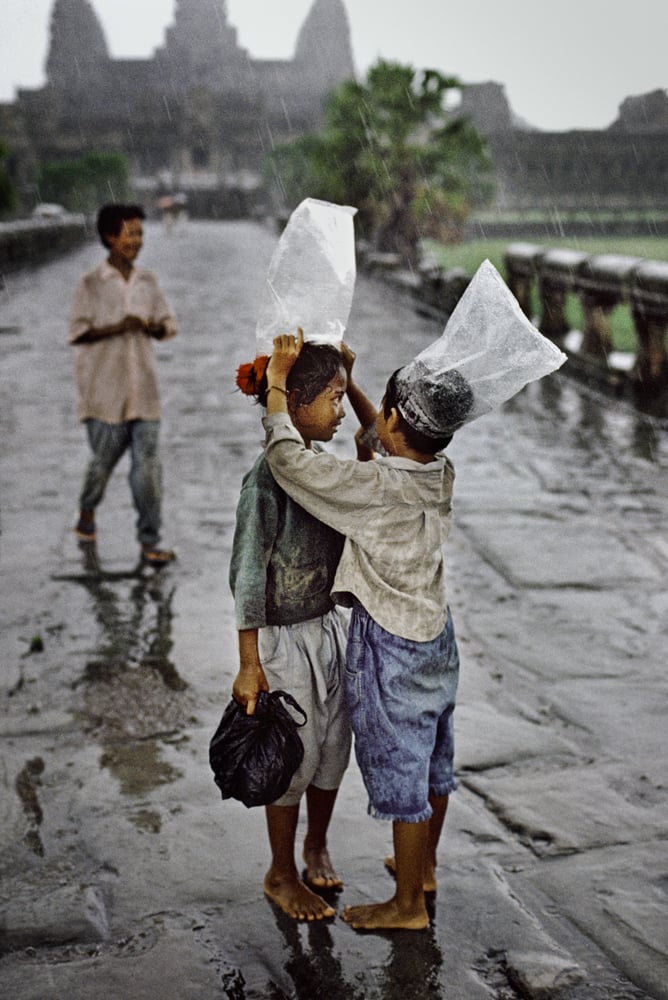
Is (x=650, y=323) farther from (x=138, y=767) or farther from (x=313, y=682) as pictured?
(x=313, y=682)

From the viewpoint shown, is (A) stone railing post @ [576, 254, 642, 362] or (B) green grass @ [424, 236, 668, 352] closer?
(A) stone railing post @ [576, 254, 642, 362]

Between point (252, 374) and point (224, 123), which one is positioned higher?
point (224, 123)

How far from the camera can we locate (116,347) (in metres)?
5.07

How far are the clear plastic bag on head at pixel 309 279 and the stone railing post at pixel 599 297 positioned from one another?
673 centimetres

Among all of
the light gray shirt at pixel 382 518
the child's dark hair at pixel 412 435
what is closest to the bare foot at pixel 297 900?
the light gray shirt at pixel 382 518

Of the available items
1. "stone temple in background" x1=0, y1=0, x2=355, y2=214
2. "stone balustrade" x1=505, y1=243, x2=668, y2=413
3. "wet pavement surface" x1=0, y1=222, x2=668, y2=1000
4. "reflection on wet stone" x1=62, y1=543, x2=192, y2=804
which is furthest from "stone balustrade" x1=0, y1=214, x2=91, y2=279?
"stone temple in background" x1=0, y1=0, x2=355, y2=214

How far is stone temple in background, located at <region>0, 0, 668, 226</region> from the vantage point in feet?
170

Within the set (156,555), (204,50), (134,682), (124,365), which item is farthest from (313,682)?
(204,50)

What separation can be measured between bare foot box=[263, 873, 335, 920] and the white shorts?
0.19m

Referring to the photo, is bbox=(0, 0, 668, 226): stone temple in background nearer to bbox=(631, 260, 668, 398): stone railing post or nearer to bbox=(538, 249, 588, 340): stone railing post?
bbox=(538, 249, 588, 340): stone railing post

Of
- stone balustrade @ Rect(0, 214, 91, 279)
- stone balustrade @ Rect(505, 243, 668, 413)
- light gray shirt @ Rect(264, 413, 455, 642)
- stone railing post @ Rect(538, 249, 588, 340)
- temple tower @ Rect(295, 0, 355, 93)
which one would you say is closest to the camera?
light gray shirt @ Rect(264, 413, 455, 642)

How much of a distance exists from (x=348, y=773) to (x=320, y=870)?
62cm

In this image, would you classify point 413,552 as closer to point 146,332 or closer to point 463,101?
point 146,332

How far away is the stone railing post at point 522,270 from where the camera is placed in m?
11.2
